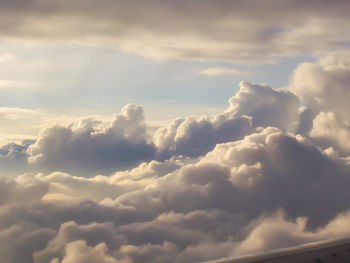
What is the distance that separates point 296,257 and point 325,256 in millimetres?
1011

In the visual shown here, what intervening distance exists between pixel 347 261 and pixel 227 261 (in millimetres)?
3819

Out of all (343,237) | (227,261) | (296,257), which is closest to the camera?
(227,261)

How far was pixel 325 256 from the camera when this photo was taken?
368 inches

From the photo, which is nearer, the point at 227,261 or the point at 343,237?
the point at 227,261

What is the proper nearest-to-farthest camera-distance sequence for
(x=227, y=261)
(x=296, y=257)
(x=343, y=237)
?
(x=227, y=261) < (x=296, y=257) < (x=343, y=237)

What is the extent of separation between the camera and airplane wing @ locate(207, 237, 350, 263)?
8.58 m

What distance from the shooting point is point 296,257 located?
29.7ft

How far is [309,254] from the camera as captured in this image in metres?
9.34

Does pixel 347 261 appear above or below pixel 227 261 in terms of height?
below

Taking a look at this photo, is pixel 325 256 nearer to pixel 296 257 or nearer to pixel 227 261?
pixel 296 257

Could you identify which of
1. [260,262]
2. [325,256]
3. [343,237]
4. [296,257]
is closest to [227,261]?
[260,262]

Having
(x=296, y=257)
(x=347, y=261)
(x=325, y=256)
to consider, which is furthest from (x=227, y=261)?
(x=347, y=261)

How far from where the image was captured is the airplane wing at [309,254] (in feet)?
28.1

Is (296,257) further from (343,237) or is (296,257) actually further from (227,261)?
(343,237)
